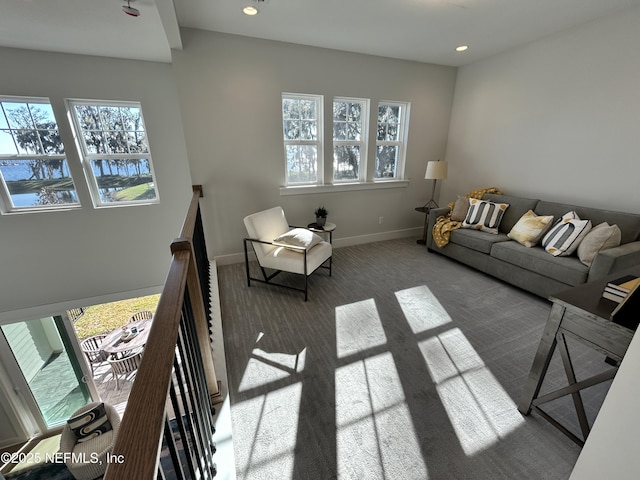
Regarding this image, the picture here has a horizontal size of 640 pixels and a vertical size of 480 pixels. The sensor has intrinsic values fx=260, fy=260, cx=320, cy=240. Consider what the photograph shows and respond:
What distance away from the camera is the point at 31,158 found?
3.27 metres

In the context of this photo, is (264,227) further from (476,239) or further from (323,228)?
(476,239)

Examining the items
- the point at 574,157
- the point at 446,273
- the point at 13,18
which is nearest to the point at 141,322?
the point at 13,18

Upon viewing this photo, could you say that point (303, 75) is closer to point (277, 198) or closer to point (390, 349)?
point (277, 198)

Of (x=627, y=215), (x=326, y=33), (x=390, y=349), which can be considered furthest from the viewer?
(x=326, y=33)

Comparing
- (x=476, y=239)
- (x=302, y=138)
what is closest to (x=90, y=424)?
(x=302, y=138)

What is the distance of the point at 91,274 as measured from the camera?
3799 millimetres

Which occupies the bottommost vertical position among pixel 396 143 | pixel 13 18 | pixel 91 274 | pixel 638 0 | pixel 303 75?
pixel 91 274

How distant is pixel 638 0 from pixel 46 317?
7541mm

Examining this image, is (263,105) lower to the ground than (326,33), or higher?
lower

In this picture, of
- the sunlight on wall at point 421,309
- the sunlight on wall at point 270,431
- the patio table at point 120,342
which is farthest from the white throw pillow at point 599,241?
the patio table at point 120,342

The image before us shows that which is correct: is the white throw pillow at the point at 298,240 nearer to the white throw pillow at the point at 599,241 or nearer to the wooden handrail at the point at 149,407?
the wooden handrail at the point at 149,407

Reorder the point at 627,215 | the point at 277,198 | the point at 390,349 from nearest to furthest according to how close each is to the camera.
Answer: the point at 390,349 < the point at 627,215 < the point at 277,198

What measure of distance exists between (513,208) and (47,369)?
718 centimetres

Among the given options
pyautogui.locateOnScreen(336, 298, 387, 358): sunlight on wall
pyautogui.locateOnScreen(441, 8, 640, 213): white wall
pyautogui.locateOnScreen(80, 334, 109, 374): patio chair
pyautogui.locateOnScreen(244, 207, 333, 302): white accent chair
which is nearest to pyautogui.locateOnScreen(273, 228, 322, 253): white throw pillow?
pyautogui.locateOnScreen(244, 207, 333, 302): white accent chair
